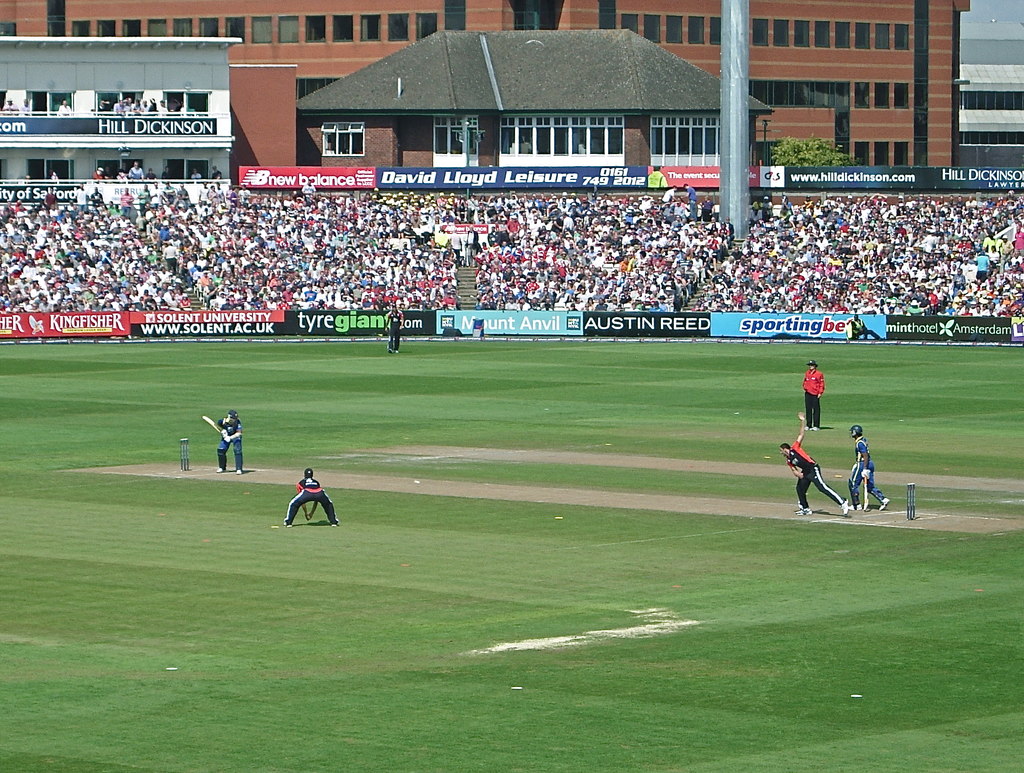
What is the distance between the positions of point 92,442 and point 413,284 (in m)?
42.1

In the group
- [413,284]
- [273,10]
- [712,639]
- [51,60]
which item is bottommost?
[712,639]

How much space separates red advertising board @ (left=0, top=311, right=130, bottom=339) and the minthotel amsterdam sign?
1740 centimetres

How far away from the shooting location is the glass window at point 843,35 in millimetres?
131125

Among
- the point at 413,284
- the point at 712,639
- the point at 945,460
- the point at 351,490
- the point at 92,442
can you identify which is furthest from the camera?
the point at 413,284

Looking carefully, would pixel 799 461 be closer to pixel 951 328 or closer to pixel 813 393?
pixel 813 393

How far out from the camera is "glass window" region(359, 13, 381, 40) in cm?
12125

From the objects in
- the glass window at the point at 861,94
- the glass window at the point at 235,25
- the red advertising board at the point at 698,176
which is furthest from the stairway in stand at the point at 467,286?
the glass window at the point at 861,94

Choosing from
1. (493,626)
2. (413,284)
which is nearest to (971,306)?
(413,284)

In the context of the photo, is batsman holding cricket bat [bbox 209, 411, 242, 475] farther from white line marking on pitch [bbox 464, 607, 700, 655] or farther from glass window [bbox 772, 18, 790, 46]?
glass window [bbox 772, 18, 790, 46]

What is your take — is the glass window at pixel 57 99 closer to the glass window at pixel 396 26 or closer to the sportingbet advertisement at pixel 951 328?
the glass window at pixel 396 26

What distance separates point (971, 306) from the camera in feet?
253

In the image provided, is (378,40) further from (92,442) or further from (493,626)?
(493,626)

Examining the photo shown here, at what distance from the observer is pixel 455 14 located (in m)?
119

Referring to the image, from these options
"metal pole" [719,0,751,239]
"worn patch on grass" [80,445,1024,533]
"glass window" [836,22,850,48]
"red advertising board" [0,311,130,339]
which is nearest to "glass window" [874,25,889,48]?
"glass window" [836,22,850,48]
